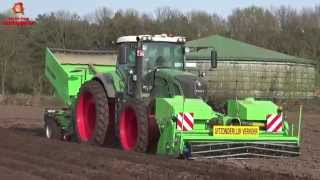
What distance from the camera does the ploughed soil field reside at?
8852 mm

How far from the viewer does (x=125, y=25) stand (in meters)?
60.8

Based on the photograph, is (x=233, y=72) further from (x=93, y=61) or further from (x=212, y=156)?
(x=212, y=156)

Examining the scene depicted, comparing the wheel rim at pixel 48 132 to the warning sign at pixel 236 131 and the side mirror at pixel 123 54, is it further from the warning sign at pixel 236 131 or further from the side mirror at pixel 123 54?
the warning sign at pixel 236 131

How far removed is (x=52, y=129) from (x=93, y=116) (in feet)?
6.46

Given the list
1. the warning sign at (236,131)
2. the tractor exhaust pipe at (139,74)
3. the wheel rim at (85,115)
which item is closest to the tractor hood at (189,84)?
the tractor exhaust pipe at (139,74)

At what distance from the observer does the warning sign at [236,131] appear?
1118 cm

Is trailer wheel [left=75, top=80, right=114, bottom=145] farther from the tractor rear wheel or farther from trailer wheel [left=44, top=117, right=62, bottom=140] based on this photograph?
trailer wheel [left=44, top=117, right=62, bottom=140]

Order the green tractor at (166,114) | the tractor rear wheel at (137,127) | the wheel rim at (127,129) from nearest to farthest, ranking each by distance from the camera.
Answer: the green tractor at (166,114) → the tractor rear wheel at (137,127) → the wheel rim at (127,129)

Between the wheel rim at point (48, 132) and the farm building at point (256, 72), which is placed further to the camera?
the farm building at point (256, 72)

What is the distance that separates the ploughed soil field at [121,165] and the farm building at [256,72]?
2411cm

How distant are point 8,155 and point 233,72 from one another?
3314 cm

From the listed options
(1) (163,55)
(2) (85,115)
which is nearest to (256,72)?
(2) (85,115)

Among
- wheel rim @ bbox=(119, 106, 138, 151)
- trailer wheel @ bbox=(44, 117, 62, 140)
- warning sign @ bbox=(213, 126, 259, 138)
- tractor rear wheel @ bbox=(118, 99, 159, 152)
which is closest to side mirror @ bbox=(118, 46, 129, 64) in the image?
tractor rear wheel @ bbox=(118, 99, 159, 152)

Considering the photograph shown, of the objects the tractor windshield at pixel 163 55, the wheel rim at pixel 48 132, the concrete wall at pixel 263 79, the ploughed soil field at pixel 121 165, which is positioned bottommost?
the concrete wall at pixel 263 79
